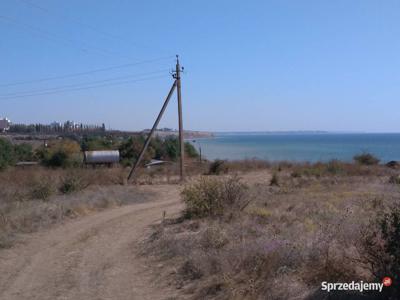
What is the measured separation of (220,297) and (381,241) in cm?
242

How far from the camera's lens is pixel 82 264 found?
35.0ft

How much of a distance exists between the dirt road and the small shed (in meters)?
35.4

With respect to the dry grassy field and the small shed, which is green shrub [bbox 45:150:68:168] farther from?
the dry grassy field

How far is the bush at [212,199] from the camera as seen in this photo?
14984 mm

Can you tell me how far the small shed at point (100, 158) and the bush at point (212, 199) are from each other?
37289mm

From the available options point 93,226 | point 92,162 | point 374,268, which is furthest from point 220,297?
point 92,162

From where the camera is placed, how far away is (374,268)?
6.93 m

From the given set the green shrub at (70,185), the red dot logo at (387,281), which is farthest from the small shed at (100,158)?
the red dot logo at (387,281)

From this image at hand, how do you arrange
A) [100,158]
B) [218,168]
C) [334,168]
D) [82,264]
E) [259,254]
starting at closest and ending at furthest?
[259,254]
[82,264]
[334,168]
[218,168]
[100,158]

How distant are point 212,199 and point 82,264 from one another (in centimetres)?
529

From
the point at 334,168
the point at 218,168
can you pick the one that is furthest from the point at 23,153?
the point at 334,168

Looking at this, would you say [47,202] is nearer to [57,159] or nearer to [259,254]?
[259,254]

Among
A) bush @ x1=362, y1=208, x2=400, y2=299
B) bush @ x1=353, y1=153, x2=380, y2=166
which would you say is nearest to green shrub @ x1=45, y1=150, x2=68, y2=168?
bush @ x1=353, y1=153, x2=380, y2=166

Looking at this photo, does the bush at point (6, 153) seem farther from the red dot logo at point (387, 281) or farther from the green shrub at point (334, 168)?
the red dot logo at point (387, 281)
